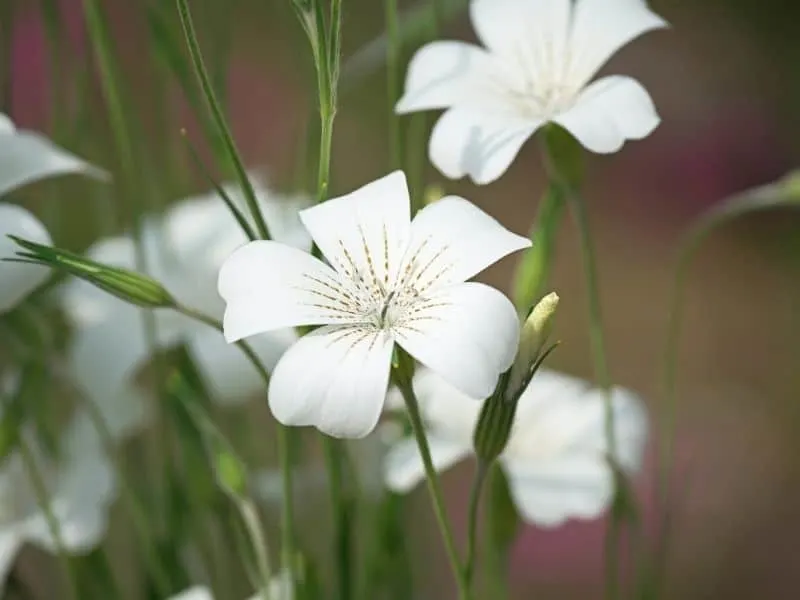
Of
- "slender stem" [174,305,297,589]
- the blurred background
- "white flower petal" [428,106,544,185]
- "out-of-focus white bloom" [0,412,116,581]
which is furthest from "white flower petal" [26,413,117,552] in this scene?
the blurred background

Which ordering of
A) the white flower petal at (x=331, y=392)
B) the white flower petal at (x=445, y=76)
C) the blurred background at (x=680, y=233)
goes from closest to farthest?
the white flower petal at (x=331, y=392)
the white flower petal at (x=445, y=76)
the blurred background at (x=680, y=233)

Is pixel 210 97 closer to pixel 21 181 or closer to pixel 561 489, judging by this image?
pixel 21 181

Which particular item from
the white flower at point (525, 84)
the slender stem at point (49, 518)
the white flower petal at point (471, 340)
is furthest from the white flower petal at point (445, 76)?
the slender stem at point (49, 518)

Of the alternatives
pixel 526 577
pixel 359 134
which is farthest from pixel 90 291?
pixel 359 134

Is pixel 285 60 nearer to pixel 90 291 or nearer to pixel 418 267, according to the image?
pixel 90 291

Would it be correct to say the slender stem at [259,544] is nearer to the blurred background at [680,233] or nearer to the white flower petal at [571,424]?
the white flower petal at [571,424]
